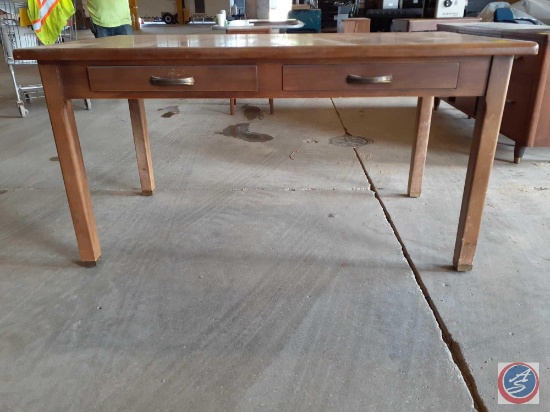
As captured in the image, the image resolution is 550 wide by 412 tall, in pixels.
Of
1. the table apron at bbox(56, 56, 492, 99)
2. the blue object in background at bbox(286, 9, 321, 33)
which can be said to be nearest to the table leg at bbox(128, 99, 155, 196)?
the table apron at bbox(56, 56, 492, 99)

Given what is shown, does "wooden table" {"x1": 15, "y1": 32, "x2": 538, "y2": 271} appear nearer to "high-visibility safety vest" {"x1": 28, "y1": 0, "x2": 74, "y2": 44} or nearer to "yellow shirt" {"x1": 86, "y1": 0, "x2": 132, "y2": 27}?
"high-visibility safety vest" {"x1": 28, "y1": 0, "x2": 74, "y2": 44}

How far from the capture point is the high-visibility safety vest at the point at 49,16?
380 centimetres

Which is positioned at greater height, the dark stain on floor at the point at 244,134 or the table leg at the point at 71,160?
the table leg at the point at 71,160

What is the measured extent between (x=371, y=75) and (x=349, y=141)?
1815mm

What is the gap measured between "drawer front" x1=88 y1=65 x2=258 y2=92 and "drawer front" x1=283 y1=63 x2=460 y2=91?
0.45ft

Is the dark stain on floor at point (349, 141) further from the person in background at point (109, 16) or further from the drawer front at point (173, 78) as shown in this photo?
the person in background at point (109, 16)

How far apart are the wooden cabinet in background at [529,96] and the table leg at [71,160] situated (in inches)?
94.4

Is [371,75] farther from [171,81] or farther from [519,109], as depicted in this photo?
[519,109]

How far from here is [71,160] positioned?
1.51 m

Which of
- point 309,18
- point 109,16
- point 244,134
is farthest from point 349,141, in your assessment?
point 309,18

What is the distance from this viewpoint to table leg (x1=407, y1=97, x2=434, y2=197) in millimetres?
1980

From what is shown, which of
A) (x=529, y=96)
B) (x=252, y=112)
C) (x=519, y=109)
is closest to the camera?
(x=529, y=96)

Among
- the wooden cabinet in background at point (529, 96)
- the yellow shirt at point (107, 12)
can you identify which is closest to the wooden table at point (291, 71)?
the wooden cabinet in background at point (529, 96)

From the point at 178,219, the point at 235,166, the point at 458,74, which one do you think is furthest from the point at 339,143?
the point at 458,74
